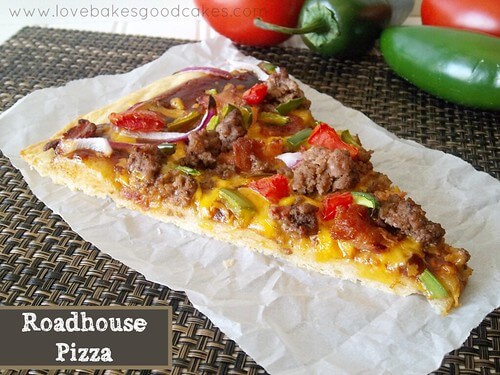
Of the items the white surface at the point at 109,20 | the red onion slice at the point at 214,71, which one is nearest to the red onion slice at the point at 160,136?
the red onion slice at the point at 214,71

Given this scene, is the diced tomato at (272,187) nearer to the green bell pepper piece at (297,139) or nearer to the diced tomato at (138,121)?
the green bell pepper piece at (297,139)

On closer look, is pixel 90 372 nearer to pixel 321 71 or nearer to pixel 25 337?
pixel 25 337

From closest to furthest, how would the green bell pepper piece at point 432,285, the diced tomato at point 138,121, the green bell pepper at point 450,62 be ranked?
the green bell pepper piece at point 432,285, the diced tomato at point 138,121, the green bell pepper at point 450,62

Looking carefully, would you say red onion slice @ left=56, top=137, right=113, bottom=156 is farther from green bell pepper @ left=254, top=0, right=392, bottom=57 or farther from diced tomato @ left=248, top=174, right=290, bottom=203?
green bell pepper @ left=254, top=0, right=392, bottom=57

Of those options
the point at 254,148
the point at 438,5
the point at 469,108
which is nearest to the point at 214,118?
the point at 254,148

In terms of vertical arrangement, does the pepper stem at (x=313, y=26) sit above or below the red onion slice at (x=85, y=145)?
above

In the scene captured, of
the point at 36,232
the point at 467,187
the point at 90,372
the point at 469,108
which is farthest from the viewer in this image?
the point at 469,108

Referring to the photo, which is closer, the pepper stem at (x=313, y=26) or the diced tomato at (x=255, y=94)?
the diced tomato at (x=255, y=94)

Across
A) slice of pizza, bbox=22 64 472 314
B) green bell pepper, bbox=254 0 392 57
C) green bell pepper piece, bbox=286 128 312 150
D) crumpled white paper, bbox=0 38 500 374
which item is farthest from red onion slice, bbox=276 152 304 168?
green bell pepper, bbox=254 0 392 57
